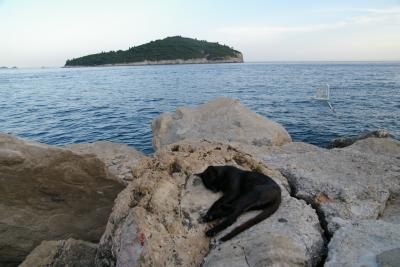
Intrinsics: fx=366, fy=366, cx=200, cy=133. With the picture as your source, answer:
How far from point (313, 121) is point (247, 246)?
1655 cm

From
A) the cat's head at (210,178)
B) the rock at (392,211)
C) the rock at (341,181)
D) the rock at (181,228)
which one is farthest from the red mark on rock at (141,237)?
the rock at (392,211)

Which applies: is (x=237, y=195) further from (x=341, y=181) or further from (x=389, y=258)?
(x=389, y=258)

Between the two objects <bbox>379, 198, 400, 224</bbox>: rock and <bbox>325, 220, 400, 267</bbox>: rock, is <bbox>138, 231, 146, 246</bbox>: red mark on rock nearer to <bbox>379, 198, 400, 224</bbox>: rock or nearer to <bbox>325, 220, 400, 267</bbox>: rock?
<bbox>325, 220, 400, 267</bbox>: rock

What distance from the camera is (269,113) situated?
23375mm

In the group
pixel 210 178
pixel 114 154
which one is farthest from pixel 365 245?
pixel 114 154

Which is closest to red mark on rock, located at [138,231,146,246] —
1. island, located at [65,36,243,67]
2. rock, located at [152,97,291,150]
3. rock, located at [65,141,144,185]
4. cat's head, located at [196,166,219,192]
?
cat's head, located at [196,166,219,192]

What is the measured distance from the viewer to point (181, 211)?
561cm

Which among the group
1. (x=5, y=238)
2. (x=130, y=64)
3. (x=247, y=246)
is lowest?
(x=130, y=64)

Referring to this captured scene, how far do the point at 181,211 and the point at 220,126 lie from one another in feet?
21.5

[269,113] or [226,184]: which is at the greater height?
[226,184]

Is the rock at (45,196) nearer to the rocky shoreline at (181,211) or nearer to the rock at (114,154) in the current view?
the rocky shoreline at (181,211)

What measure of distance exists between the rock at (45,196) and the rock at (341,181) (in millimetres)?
3679

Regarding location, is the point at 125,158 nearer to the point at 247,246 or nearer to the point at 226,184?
the point at 226,184

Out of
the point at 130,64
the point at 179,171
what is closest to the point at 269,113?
the point at 179,171
